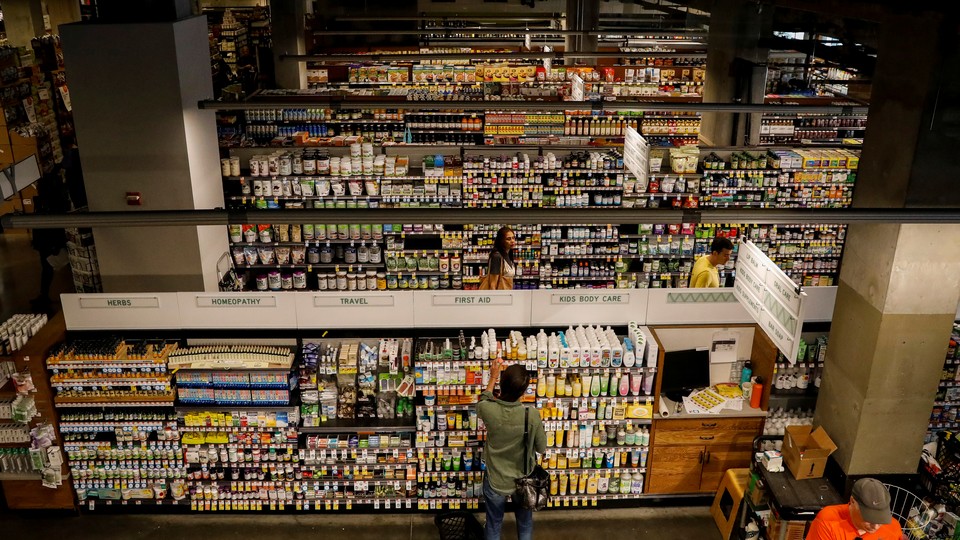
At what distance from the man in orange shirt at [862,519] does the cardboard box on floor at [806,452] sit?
1099 millimetres

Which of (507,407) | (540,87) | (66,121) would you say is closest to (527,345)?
(507,407)

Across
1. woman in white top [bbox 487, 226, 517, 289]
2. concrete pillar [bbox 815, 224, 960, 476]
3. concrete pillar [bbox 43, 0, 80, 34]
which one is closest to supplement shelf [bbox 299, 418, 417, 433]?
woman in white top [bbox 487, 226, 517, 289]

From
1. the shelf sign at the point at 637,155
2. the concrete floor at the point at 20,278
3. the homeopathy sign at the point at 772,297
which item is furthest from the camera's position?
the concrete floor at the point at 20,278

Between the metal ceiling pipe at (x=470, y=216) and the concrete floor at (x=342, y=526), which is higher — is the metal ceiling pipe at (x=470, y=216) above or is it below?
above

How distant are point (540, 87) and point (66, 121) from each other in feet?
36.0

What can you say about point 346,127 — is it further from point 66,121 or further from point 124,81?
point 66,121

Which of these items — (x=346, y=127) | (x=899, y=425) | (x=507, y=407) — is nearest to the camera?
(x=507, y=407)

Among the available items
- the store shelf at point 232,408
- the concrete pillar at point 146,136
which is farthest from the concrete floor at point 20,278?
the store shelf at point 232,408

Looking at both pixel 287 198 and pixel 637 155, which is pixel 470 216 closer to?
pixel 637 155

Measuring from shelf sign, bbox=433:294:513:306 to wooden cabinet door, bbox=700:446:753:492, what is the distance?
229 centimetres

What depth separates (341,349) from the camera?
21.7 feet

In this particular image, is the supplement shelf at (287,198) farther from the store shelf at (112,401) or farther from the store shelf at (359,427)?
the store shelf at (359,427)

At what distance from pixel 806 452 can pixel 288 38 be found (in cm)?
1531

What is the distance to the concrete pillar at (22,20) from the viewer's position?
737 inches
